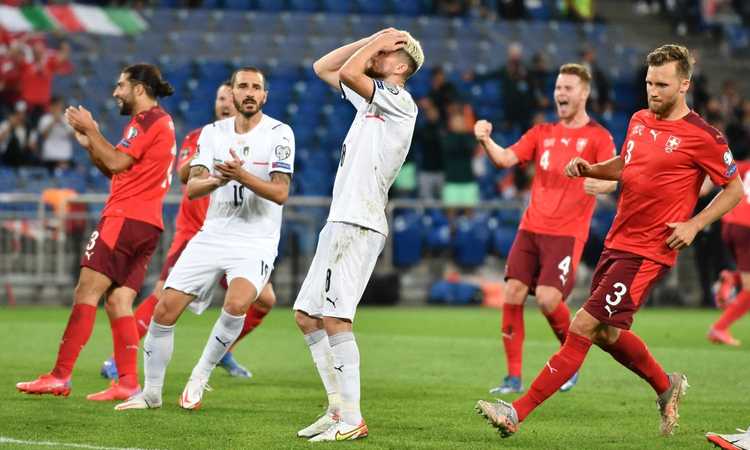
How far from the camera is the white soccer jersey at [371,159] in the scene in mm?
8070

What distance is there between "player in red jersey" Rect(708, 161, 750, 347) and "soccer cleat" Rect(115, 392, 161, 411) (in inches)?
331

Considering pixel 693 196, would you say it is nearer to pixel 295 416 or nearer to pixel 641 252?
pixel 641 252

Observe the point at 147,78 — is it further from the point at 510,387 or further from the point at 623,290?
the point at 623,290

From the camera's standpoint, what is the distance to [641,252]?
812 centimetres

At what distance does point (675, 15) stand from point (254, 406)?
2586 cm

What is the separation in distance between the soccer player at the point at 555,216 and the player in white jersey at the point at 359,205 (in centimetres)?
287

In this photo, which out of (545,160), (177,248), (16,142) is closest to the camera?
Result: (545,160)

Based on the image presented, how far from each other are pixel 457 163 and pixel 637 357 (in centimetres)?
1519

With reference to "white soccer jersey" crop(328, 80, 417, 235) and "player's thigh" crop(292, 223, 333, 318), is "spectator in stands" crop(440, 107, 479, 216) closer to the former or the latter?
"player's thigh" crop(292, 223, 333, 318)

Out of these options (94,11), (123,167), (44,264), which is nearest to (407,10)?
(94,11)

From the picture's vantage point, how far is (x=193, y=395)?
921 centimetres

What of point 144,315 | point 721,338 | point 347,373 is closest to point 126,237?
point 144,315

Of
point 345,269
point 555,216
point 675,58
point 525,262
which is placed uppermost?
point 675,58

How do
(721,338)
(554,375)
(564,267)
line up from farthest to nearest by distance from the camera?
(721,338) → (564,267) → (554,375)
